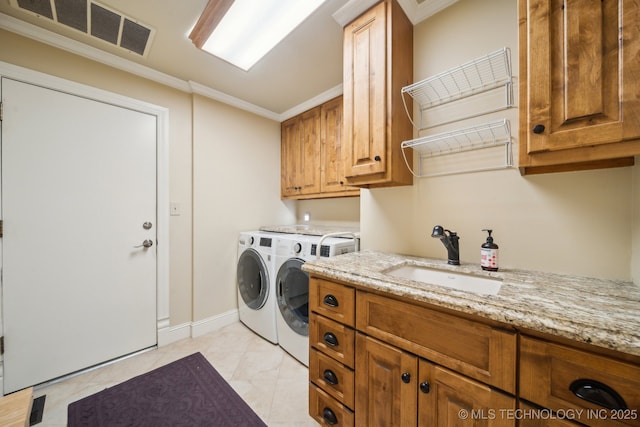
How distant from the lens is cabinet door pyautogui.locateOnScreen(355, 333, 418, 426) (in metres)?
0.83

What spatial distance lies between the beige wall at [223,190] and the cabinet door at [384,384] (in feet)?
5.92

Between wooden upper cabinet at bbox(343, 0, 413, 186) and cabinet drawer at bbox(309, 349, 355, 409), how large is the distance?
977mm

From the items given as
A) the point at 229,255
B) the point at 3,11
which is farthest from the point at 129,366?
the point at 3,11

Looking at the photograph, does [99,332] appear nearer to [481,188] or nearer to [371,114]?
[371,114]

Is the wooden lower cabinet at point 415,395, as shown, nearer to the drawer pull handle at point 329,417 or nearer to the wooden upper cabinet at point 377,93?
the drawer pull handle at point 329,417

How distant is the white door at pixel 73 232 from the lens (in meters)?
1.47

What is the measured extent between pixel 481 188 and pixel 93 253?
264 cm

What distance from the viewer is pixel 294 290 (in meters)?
1.84

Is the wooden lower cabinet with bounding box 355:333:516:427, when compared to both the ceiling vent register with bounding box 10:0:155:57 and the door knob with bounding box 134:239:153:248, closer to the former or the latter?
the door knob with bounding box 134:239:153:248

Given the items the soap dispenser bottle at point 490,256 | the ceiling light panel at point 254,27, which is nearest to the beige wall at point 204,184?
the ceiling light panel at point 254,27

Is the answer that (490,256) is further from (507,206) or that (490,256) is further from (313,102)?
(313,102)

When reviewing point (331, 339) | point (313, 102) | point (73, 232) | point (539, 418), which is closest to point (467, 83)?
point (539, 418)

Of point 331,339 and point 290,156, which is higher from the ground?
point 290,156

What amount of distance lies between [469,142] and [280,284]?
1626 mm
